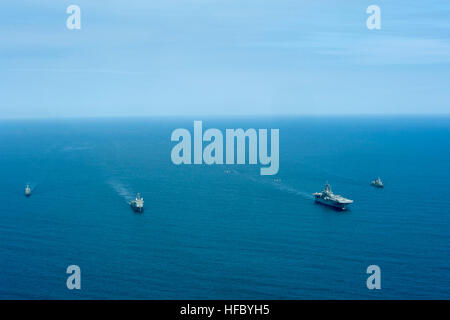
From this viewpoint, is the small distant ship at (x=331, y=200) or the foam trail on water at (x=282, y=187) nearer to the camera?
the small distant ship at (x=331, y=200)

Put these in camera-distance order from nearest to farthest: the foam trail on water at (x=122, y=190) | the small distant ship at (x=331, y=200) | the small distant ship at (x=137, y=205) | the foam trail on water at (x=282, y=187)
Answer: the small distant ship at (x=137, y=205)
the small distant ship at (x=331, y=200)
the foam trail on water at (x=122, y=190)
the foam trail on water at (x=282, y=187)

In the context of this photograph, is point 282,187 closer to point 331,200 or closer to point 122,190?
point 331,200

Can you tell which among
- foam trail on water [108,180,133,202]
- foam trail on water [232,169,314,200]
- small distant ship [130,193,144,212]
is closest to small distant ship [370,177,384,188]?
foam trail on water [232,169,314,200]

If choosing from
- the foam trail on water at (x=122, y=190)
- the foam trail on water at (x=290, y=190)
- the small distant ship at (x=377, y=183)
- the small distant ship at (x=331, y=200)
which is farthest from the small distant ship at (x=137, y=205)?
the small distant ship at (x=377, y=183)

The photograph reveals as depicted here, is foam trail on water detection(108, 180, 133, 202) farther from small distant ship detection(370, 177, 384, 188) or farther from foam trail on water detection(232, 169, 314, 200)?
small distant ship detection(370, 177, 384, 188)

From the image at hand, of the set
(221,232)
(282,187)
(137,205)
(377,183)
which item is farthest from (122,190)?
(377,183)

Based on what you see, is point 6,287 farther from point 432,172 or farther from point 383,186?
point 432,172

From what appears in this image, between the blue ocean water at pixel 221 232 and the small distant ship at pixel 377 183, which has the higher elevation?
the small distant ship at pixel 377 183

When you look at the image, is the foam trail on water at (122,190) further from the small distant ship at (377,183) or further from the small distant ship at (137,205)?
the small distant ship at (377,183)
